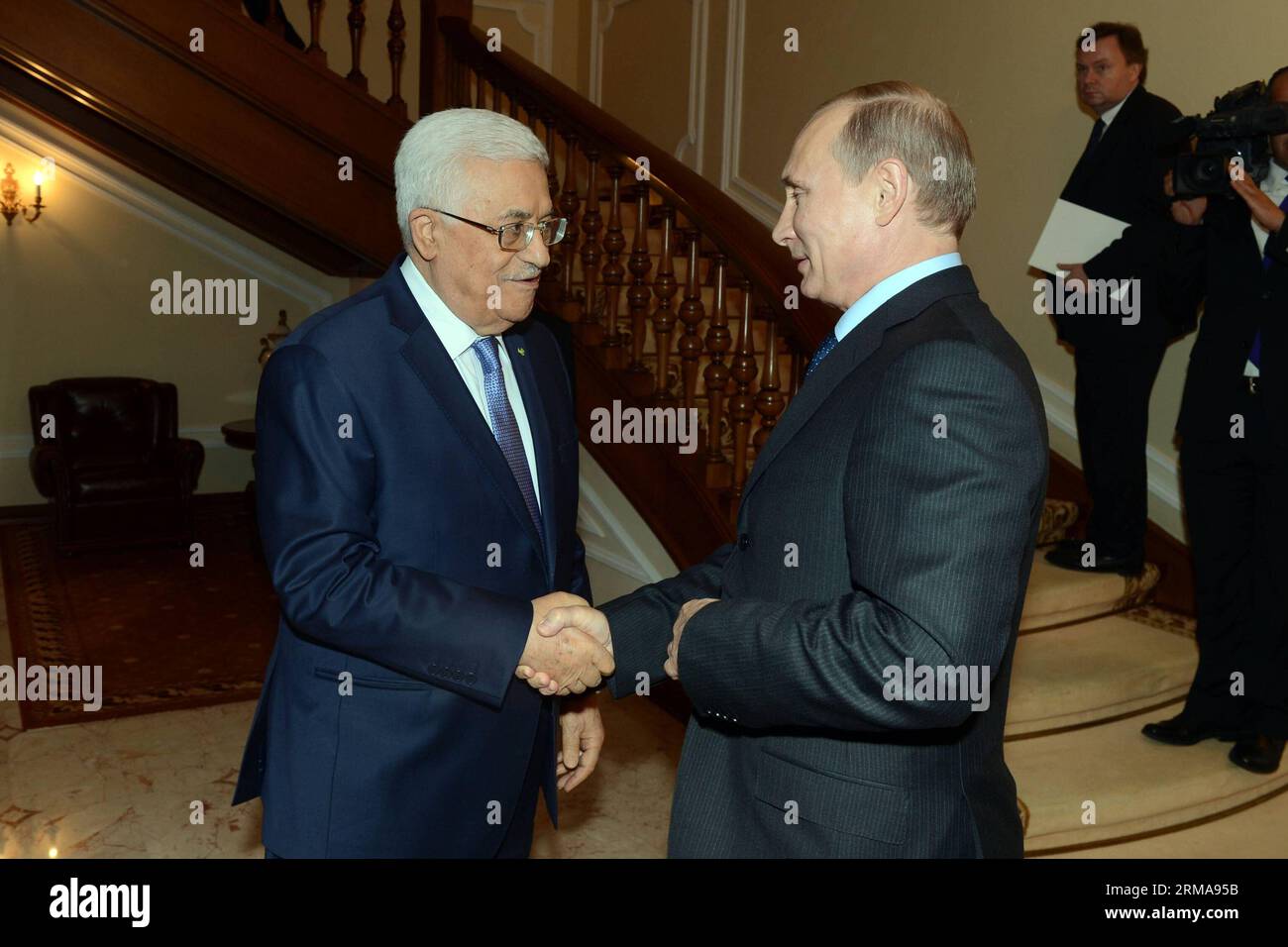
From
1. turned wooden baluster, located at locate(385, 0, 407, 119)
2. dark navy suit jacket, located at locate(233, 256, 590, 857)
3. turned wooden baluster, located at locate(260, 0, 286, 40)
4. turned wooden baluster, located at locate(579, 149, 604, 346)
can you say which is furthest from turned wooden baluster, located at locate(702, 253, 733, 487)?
turned wooden baluster, located at locate(260, 0, 286, 40)

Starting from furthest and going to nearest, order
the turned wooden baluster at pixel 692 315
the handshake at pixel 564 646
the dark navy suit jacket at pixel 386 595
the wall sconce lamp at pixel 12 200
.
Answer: the wall sconce lamp at pixel 12 200
the turned wooden baluster at pixel 692 315
the handshake at pixel 564 646
the dark navy suit jacket at pixel 386 595

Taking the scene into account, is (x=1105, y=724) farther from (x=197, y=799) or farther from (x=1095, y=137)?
(x=197, y=799)

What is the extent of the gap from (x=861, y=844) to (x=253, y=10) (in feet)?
16.9

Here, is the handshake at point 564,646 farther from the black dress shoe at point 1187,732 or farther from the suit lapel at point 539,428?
the black dress shoe at point 1187,732

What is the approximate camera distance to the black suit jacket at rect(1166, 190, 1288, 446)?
11.8 feet

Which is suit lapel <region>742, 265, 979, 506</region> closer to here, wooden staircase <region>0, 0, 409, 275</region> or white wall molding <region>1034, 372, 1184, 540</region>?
white wall molding <region>1034, 372, 1184, 540</region>

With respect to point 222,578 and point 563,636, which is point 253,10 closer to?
point 222,578

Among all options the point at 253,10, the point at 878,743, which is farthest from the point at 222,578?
the point at 878,743

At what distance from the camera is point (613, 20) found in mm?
8375

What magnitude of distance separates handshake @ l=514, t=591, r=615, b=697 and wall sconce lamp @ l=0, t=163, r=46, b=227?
7411 millimetres

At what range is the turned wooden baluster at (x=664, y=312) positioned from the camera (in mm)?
4164

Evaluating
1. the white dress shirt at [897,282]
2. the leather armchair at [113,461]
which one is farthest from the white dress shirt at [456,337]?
the leather armchair at [113,461]

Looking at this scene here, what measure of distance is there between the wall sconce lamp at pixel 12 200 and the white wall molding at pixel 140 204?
0.11 m
